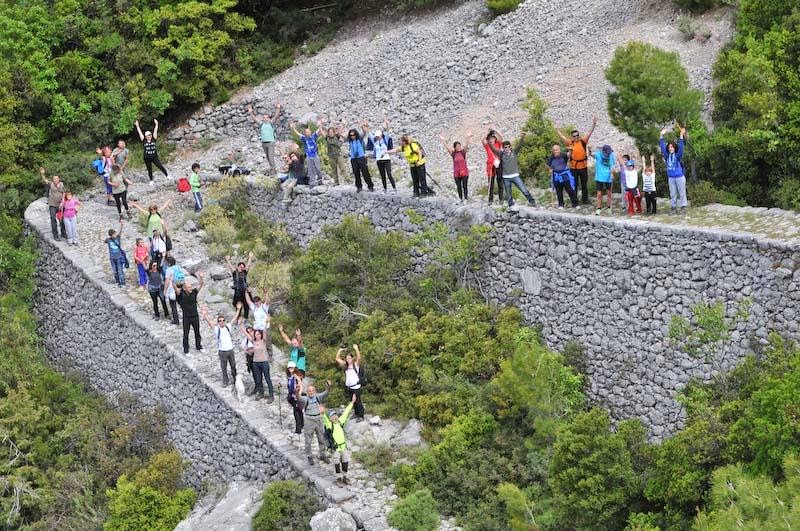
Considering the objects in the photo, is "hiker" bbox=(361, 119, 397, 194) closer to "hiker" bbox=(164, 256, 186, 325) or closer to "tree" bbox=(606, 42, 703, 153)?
"hiker" bbox=(164, 256, 186, 325)

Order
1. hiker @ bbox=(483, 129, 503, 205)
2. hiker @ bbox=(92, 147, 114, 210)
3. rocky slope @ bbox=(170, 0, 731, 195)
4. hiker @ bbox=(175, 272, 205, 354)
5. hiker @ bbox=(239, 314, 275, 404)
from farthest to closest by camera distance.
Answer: hiker @ bbox=(92, 147, 114, 210) → rocky slope @ bbox=(170, 0, 731, 195) → hiker @ bbox=(175, 272, 205, 354) → hiker @ bbox=(483, 129, 503, 205) → hiker @ bbox=(239, 314, 275, 404)

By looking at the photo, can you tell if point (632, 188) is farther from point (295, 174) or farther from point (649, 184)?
point (295, 174)

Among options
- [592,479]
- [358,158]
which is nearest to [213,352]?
[358,158]

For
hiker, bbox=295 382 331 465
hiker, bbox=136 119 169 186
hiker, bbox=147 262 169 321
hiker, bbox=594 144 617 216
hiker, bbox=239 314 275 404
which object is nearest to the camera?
hiker, bbox=295 382 331 465

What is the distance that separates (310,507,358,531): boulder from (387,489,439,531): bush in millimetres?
529

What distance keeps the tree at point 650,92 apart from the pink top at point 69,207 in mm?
10839

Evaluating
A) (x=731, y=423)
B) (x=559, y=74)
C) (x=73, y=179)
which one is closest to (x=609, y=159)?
(x=731, y=423)

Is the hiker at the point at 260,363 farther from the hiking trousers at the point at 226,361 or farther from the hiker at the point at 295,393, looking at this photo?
the hiker at the point at 295,393

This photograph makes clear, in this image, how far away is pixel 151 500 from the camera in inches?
736

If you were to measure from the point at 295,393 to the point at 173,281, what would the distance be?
4.44 metres

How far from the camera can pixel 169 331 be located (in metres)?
21.3

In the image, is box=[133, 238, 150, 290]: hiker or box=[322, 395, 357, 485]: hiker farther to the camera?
box=[133, 238, 150, 290]: hiker

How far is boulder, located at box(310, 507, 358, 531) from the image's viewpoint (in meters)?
16.0

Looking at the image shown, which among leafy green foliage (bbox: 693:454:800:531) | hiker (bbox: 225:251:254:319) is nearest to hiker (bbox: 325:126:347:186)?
hiker (bbox: 225:251:254:319)
